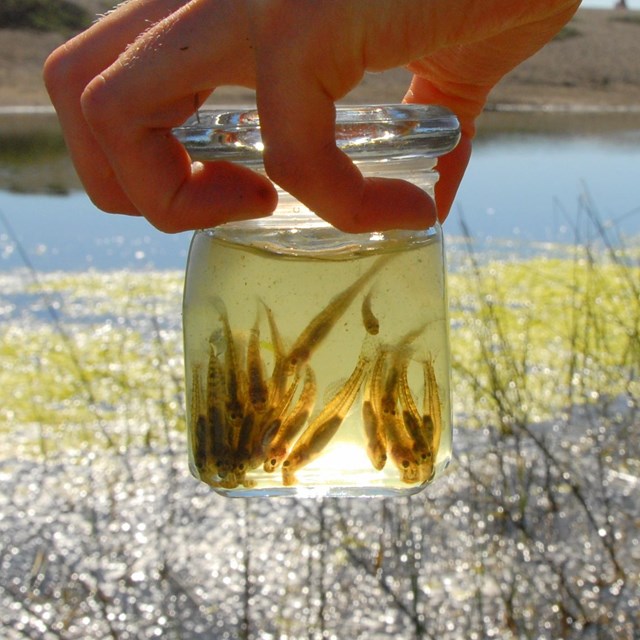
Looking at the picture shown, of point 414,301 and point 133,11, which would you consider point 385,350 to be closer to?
point 414,301

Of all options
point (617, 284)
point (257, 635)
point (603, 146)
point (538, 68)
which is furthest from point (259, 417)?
point (538, 68)

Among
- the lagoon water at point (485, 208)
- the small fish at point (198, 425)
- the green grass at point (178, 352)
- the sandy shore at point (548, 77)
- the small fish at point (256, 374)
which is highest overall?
the small fish at point (256, 374)

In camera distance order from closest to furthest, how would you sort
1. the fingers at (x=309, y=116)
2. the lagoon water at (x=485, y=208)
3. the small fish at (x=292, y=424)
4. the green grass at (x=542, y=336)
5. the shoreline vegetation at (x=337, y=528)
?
the fingers at (x=309, y=116) → the small fish at (x=292, y=424) → the shoreline vegetation at (x=337, y=528) → the green grass at (x=542, y=336) → the lagoon water at (x=485, y=208)

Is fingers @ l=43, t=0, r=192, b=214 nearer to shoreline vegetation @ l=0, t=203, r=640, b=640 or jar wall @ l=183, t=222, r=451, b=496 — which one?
jar wall @ l=183, t=222, r=451, b=496

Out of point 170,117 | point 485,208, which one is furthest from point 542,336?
point 170,117

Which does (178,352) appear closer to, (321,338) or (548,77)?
(321,338)

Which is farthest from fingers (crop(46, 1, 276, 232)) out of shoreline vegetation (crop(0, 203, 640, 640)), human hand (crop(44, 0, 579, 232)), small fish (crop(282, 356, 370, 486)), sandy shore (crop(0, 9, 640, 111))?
sandy shore (crop(0, 9, 640, 111))

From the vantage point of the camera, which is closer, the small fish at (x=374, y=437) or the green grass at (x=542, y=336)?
the small fish at (x=374, y=437)

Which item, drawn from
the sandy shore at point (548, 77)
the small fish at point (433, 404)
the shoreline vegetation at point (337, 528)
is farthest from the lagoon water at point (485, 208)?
the small fish at point (433, 404)

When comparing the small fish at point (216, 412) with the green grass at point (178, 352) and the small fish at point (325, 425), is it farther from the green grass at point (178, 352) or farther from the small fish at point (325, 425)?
the green grass at point (178, 352)
